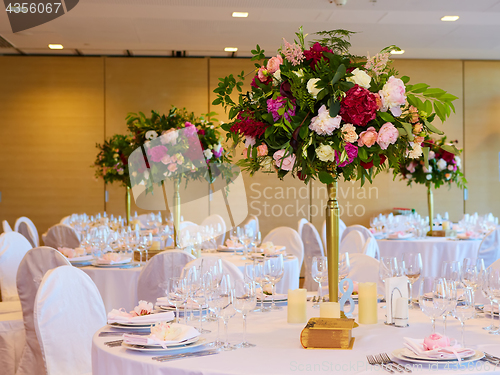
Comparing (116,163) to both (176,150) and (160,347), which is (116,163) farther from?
(160,347)

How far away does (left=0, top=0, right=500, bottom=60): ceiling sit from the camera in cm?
654

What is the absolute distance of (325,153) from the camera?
2121 millimetres

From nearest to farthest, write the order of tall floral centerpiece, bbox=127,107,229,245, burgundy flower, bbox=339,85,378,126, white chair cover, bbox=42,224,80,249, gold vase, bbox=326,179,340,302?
burgundy flower, bbox=339,85,378,126 → gold vase, bbox=326,179,340,302 → tall floral centerpiece, bbox=127,107,229,245 → white chair cover, bbox=42,224,80,249

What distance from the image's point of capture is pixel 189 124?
4359 millimetres

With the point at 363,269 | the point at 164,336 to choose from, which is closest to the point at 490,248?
the point at 363,269

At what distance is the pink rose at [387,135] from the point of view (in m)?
2.09

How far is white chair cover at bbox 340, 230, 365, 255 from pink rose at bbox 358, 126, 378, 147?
2.64m

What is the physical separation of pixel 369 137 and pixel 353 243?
2.78 metres

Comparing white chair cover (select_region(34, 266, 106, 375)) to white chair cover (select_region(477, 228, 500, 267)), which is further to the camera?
white chair cover (select_region(477, 228, 500, 267))

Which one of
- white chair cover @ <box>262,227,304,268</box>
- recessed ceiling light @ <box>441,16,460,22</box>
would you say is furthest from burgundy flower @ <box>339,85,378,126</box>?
recessed ceiling light @ <box>441,16,460,22</box>

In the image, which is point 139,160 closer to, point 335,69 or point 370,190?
point 335,69

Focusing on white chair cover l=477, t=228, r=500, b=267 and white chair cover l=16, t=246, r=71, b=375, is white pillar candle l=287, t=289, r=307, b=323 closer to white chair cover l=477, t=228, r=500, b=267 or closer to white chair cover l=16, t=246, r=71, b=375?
white chair cover l=16, t=246, r=71, b=375

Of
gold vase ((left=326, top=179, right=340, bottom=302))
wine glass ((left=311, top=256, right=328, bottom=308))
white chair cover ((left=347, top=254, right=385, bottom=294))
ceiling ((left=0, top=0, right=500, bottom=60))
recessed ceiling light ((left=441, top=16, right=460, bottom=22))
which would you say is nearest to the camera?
gold vase ((left=326, top=179, right=340, bottom=302))

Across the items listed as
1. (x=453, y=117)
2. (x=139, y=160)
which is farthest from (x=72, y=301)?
(x=453, y=117)
